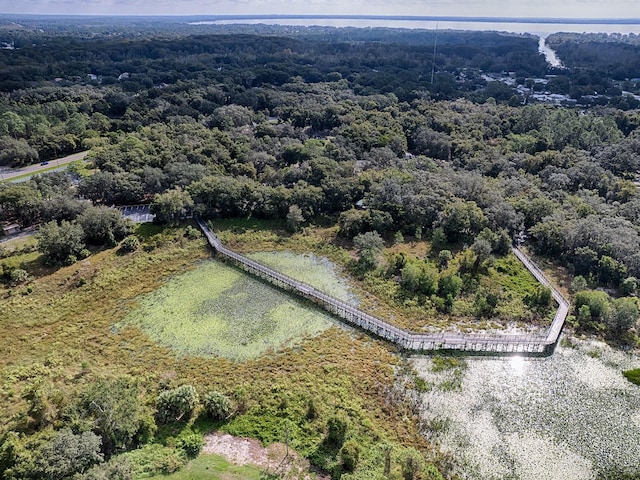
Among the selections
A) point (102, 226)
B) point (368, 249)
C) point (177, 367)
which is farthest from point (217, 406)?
point (102, 226)

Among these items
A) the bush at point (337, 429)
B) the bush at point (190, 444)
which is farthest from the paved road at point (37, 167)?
the bush at point (337, 429)

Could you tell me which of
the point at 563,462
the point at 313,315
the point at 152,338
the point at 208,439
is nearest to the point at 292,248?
the point at 313,315

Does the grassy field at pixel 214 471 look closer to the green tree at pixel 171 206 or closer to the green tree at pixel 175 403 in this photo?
the green tree at pixel 175 403

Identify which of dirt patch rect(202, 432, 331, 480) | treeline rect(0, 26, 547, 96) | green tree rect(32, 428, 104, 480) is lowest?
dirt patch rect(202, 432, 331, 480)

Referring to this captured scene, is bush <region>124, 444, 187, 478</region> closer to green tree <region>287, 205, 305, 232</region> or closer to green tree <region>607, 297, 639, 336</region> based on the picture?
green tree <region>287, 205, 305, 232</region>

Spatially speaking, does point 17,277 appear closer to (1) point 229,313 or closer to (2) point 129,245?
(2) point 129,245

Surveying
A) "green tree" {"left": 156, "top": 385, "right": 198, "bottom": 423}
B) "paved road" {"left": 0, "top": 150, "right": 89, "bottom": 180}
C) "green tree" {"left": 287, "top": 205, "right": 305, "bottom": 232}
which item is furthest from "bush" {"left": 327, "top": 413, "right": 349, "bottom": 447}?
"paved road" {"left": 0, "top": 150, "right": 89, "bottom": 180}

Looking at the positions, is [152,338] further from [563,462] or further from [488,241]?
[488,241]
